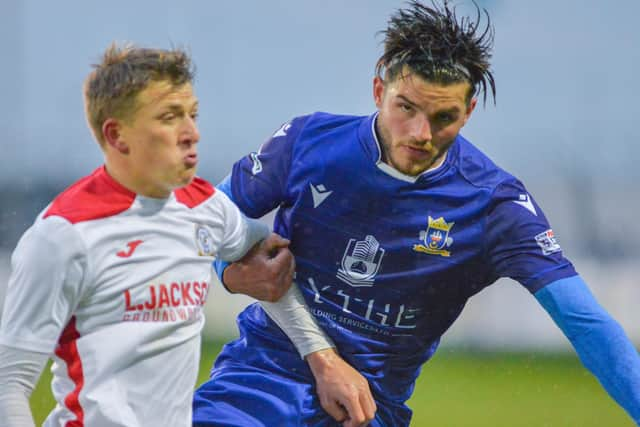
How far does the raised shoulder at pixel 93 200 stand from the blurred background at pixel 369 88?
13.2ft

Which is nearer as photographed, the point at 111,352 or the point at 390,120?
the point at 111,352

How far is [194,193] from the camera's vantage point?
8.50 feet

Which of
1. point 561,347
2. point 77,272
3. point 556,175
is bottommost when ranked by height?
point 561,347

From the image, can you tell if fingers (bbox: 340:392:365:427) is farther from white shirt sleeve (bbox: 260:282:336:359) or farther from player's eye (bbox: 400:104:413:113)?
player's eye (bbox: 400:104:413:113)

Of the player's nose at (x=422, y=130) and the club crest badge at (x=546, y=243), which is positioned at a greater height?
the player's nose at (x=422, y=130)

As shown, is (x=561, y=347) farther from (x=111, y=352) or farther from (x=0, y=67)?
(x=111, y=352)

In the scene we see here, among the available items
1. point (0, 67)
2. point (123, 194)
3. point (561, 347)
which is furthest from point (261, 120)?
point (123, 194)

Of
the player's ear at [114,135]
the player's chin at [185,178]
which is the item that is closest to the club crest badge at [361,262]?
the player's chin at [185,178]

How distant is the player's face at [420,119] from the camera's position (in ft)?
9.46

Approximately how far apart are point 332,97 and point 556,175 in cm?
144

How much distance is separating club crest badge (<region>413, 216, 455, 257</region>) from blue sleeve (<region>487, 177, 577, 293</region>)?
112 millimetres

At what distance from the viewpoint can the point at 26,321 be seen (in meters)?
2.21

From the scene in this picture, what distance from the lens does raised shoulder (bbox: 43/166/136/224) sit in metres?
2.27

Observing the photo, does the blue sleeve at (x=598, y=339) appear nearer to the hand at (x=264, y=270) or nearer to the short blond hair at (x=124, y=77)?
the hand at (x=264, y=270)
